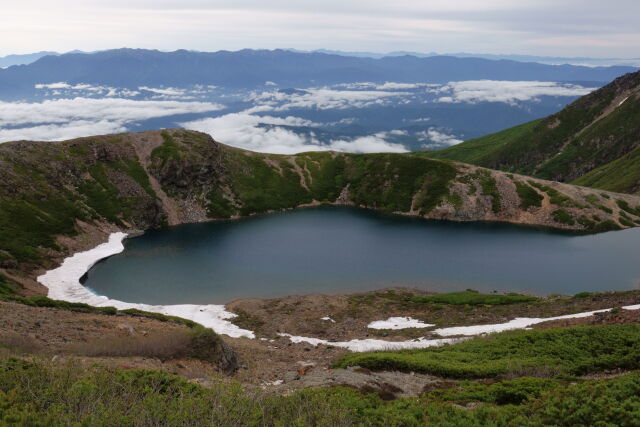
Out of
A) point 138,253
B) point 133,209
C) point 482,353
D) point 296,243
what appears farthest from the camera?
point 133,209

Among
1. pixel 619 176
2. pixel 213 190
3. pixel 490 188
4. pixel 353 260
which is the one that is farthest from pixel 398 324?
pixel 619 176

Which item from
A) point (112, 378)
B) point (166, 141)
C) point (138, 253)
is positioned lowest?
point (138, 253)

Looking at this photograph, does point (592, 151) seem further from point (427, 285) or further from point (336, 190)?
point (427, 285)

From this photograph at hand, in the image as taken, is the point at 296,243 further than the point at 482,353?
Answer: Yes

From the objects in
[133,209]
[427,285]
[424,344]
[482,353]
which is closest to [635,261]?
[427,285]

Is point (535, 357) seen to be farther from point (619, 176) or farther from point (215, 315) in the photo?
point (619, 176)

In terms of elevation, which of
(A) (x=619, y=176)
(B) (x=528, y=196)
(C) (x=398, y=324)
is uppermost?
(A) (x=619, y=176)

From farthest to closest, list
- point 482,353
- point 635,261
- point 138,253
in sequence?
point 138,253, point 635,261, point 482,353

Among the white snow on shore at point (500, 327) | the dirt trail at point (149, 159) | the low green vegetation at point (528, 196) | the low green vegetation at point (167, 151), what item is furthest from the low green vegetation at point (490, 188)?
the low green vegetation at point (167, 151)
